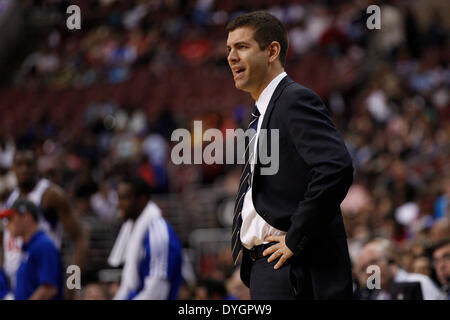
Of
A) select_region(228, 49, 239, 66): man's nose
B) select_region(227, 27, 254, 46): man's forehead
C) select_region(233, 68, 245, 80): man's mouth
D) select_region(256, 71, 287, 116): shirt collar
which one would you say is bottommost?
select_region(256, 71, 287, 116): shirt collar

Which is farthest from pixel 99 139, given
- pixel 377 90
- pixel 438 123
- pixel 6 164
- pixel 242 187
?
pixel 242 187

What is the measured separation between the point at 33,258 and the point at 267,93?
2.58 m

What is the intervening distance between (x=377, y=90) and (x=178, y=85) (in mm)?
4215

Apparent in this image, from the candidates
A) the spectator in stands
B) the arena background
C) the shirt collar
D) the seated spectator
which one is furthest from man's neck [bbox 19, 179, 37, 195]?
the shirt collar

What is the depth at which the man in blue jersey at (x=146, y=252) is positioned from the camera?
490 cm

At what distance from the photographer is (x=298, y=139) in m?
2.76

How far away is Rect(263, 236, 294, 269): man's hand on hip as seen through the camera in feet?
8.93

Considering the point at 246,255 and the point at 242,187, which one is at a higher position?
the point at 242,187

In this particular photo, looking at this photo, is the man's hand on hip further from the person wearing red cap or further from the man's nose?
the person wearing red cap

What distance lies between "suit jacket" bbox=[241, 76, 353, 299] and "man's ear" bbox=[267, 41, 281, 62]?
0.52 feet

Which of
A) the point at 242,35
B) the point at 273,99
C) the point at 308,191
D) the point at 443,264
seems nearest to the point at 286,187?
the point at 308,191

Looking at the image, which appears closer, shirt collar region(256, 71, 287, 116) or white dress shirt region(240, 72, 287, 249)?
white dress shirt region(240, 72, 287, 249)

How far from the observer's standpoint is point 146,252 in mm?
4961

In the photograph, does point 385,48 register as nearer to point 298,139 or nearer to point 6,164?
point 6,164
